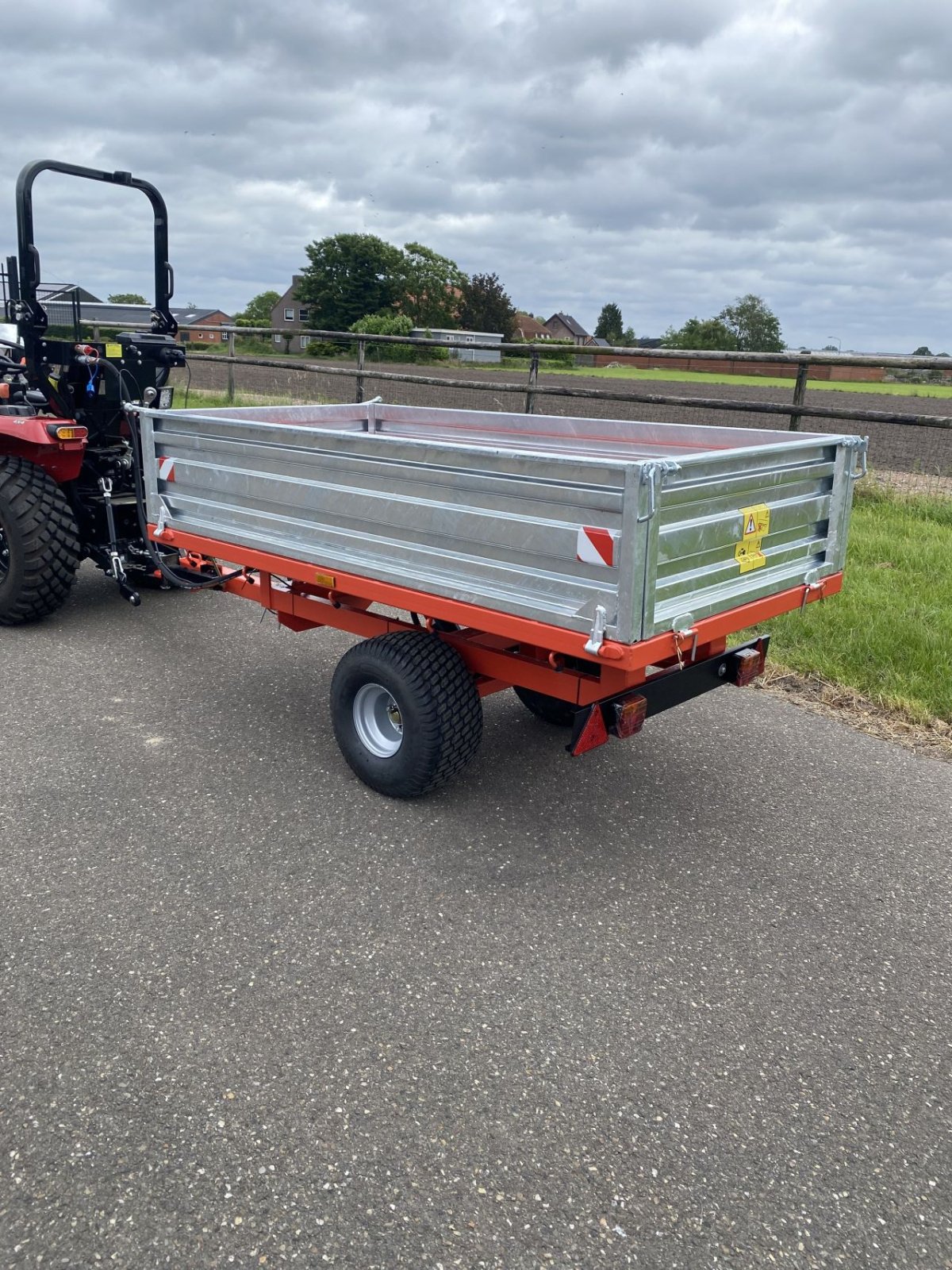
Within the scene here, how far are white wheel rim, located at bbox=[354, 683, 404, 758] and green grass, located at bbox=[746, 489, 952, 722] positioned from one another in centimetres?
240

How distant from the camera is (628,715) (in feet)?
10.3

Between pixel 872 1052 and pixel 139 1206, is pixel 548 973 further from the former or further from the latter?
pixel 139 1206

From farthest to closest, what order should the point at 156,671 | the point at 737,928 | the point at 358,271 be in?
the point at 358,271 → the point at 156,671 → the point at 737,928

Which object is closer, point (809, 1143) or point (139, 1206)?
point (139, 1206)

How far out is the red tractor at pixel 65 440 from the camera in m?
5.13

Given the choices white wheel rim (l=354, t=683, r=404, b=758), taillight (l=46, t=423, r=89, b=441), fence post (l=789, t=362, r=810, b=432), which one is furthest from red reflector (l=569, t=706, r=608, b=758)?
fence post (l=789, t=362, r=810, b=432)

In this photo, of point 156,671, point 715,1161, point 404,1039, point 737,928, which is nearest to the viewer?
point 715,1161

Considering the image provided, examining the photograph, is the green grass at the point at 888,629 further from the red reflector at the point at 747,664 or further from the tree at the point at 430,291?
the tree at the point at 430,291

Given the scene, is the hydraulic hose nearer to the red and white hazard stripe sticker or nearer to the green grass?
the red and white hazard stripe sticker

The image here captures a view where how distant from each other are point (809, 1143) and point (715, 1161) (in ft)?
0.76

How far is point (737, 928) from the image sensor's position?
9.75ft

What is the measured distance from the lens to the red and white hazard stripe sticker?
9.08ft

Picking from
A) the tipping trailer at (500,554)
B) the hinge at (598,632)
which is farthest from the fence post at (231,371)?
the hinge at (598,632)

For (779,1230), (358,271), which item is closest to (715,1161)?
(779,1230)
